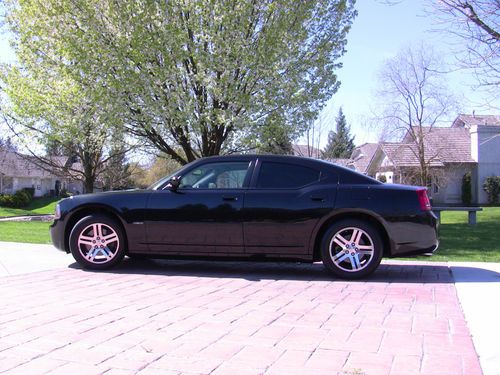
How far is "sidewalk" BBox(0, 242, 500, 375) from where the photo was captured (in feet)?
10.9

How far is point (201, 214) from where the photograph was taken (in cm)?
651

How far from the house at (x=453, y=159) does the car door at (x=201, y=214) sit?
28111 millimetres

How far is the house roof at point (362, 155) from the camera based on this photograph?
52259mm

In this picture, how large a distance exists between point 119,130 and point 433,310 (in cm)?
1279

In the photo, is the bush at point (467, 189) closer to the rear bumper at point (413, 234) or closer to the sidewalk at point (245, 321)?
the sidewalk at point (245, 321)

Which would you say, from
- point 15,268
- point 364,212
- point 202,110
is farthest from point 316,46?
point 15,268

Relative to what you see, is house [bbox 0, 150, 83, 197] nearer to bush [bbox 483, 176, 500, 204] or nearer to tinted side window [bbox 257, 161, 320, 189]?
bush [bbox 483, 176, 500, 204]

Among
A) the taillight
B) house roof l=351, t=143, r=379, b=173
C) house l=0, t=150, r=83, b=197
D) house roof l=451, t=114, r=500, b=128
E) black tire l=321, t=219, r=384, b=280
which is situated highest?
house roof l=451, t=114, r=500, b=128

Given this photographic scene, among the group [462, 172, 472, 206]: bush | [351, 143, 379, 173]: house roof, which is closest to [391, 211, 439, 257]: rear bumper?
[462, 172, 472, 206]: bush

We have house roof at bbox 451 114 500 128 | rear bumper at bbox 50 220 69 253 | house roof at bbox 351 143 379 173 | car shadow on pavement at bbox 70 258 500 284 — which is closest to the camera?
car shadow on pavement at bbox 70 258 500 284

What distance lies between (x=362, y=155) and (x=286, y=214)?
50.9 metres

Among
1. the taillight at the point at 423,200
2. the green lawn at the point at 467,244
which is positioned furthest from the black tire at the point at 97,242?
the green lawn at the point at 467,244

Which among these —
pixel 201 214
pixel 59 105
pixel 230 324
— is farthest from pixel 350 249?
pixel 59 105

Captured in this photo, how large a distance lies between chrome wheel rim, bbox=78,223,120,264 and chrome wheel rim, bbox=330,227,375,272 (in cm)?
292
